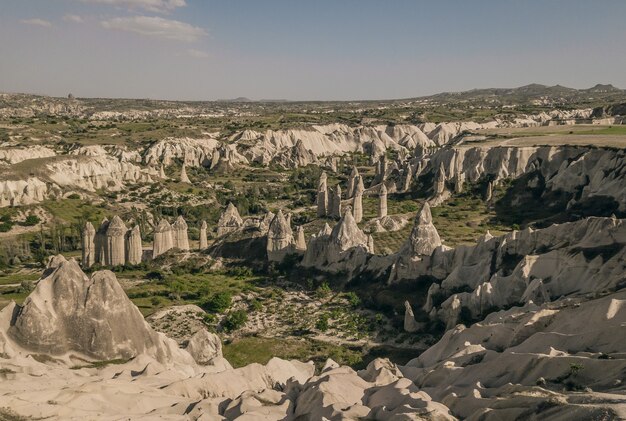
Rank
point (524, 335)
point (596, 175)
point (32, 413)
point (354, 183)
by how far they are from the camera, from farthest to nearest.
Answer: point (354, 183) → point (596, 175) → point (524, 335) → point (32, 413)

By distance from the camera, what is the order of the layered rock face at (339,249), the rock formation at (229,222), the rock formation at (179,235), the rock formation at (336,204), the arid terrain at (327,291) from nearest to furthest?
the arid terrain at (327,291) < the layered rock face at (339,249) < the rock formation at (179,235) < the rock formation at (229,222) < the rock formation at (336,204)

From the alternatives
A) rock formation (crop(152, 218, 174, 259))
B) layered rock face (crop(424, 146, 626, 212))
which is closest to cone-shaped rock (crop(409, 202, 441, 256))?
layered rock face (crop(424, 146, 626, 212))

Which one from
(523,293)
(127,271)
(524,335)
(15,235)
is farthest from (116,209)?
(524,335)

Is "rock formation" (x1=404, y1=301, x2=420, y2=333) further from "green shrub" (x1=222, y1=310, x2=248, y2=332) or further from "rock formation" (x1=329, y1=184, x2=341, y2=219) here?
"rock formation" (x1=329, y1=184, x2=341, y2=219)

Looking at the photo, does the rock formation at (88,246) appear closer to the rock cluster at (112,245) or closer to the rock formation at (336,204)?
the rock cluster at (112,245)

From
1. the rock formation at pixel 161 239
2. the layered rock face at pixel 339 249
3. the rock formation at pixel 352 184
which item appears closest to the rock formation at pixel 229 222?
the rock formation at pixel 161 239

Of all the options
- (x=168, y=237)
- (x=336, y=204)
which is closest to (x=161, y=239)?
(x=168, y=237)

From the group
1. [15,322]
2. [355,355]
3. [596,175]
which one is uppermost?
[596,175]

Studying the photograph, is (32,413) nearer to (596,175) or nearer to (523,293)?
(523,293)
